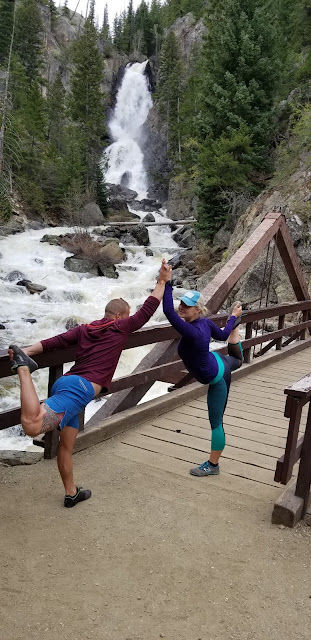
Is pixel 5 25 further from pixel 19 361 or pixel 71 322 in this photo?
pixel 19 361

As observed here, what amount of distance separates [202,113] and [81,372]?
27049 millimetres

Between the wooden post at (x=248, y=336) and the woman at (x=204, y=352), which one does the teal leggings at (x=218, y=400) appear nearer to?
the woman at (x=204, y=352)

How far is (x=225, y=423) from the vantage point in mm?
4957

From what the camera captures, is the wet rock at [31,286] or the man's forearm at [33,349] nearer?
the man's forearm at [33,349]

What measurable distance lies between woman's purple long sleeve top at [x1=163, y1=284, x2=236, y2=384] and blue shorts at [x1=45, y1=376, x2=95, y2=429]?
2.49 ft

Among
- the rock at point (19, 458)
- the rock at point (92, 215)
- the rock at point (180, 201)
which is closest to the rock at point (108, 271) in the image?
the rock at point (92, 215)

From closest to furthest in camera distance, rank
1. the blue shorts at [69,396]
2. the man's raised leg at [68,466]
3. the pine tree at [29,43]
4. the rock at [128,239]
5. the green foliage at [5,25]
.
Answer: the blue shorts at [69,396] → the man's raised leg at [68,466] → the rock at [128,239] → the green foliage at [5,25] → the pine tree at [29,43]

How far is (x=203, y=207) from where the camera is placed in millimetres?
25250

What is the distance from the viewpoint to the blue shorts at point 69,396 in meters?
2.74

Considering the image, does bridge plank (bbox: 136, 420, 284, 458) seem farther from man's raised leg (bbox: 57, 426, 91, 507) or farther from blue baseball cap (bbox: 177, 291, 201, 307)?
blue baseball cap (bbox: 177, 291, 201, 307)

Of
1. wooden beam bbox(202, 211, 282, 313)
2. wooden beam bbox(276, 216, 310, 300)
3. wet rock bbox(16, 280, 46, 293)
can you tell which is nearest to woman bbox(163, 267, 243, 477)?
wooden beam bbox(202, 211, 282, 313)

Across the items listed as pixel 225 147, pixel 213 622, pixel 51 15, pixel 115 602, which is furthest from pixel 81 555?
pixel 51 15

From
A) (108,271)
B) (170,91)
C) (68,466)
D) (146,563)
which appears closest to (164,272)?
(68,466)

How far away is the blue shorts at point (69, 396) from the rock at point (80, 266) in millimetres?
20446
